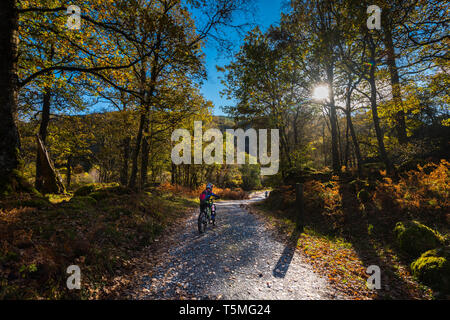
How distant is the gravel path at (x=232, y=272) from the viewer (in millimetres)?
3654

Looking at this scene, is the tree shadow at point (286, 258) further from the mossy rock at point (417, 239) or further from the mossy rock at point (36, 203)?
the mossy rock at point (36, 203)

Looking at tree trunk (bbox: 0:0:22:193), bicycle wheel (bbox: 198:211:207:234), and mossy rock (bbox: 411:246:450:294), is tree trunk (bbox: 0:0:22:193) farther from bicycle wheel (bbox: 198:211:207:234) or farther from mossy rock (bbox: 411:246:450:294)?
mossy rock (bbox: 411:246:450:294)

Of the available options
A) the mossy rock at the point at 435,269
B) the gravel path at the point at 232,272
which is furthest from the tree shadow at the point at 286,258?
the mossy rock at the point at 435,269

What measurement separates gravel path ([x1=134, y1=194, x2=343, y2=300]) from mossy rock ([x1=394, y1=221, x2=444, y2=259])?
2.77 m

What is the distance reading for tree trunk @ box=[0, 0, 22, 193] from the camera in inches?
224

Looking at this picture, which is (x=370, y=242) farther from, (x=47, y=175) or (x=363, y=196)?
(x=47, y=175)

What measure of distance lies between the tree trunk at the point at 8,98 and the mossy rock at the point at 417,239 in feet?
38.1

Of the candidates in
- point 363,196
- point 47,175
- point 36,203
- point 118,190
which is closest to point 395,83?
point 363,196

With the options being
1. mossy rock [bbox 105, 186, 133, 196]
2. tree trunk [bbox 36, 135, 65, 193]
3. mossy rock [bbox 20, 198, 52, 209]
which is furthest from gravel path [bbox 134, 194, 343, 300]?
tree trunk [bbox 36, 135, 65, 193]

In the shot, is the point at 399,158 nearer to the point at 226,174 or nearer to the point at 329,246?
the point at 329,246

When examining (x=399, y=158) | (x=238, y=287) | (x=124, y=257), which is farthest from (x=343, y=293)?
(x=399, y=158)

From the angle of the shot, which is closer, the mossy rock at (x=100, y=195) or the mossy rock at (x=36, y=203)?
the mossy rock at (x=36, y=203)

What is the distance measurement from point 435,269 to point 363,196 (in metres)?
4.81
